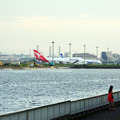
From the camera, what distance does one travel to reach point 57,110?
28.4m

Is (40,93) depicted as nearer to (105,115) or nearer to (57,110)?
(105,115)

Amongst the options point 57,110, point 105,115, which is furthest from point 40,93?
point 57,110

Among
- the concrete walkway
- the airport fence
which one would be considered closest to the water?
the airport fence

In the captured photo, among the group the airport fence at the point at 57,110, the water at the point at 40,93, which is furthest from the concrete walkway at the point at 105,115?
the water at the point at 40,93

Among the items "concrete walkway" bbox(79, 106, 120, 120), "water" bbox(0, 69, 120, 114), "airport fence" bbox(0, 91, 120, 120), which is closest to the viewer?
"airport fence" bbox(0, 91, 120, 120)

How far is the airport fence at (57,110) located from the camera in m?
24.4

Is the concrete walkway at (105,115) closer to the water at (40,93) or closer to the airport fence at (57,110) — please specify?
the airport fence at (57,110)

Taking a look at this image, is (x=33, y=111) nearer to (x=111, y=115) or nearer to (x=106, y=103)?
(x=111, y=115)

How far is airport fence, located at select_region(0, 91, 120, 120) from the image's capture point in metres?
24.4

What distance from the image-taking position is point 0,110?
50.2m

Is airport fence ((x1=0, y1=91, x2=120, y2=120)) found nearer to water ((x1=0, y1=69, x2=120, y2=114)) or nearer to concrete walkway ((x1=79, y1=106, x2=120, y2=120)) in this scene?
concrete walkway ((x1=79, y1=106, x2=120, y2=120))

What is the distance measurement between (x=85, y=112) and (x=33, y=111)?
804 centimetres

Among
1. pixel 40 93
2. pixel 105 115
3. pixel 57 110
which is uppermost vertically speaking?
pixel 57 110

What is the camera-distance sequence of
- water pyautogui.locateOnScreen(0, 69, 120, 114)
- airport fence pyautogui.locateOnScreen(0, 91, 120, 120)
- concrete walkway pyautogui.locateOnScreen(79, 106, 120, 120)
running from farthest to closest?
water pyautogui.locateOnScreen(0, 69, 120, 114)
concrete walkway pyautogui.locateOnScreen(79, 106, 120, 120)
airport fence pyautogui.locateOnScreen(0, 91, 120, 120)
